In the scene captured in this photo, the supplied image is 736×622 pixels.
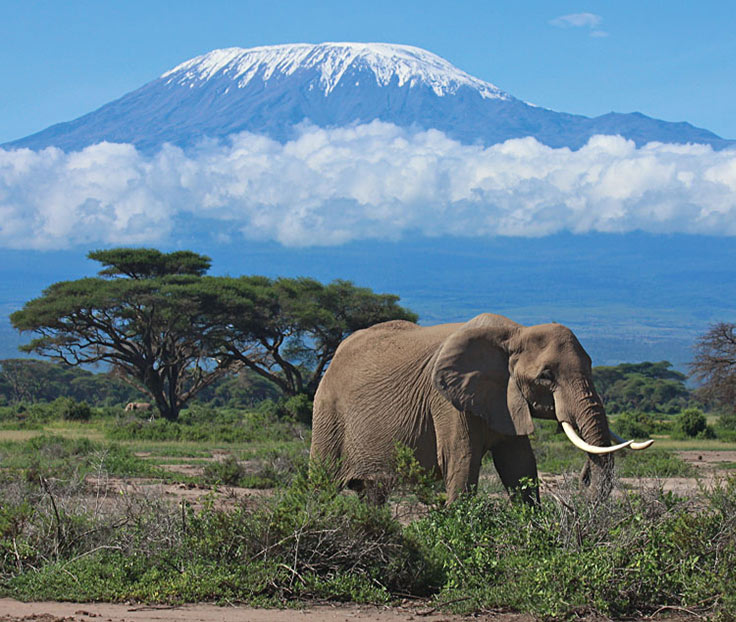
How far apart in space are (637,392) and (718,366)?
31631 mm

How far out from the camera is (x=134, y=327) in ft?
129

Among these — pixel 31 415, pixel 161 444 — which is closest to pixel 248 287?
pixel 31 415

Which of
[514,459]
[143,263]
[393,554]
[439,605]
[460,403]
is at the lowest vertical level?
[439,605]

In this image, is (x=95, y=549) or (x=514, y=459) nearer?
(x=95, y=549)

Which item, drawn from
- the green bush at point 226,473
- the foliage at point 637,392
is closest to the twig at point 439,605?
the green bush at point 226,473

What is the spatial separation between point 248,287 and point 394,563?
34.7 m

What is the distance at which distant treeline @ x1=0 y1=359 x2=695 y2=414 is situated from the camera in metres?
60.0

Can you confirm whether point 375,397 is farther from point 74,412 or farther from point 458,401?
point 74,412

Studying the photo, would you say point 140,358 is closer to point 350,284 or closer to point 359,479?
point 350,284

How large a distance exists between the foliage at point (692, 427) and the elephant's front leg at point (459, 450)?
20.9 m

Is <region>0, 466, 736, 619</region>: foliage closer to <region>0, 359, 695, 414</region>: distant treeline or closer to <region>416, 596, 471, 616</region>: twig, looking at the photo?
<region>416, 596, 471, 616</region>: twig

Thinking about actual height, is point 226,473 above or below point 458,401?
below

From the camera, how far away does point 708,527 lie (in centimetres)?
758

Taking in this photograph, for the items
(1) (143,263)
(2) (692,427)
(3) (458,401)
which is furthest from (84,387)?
(3) (458,401)
